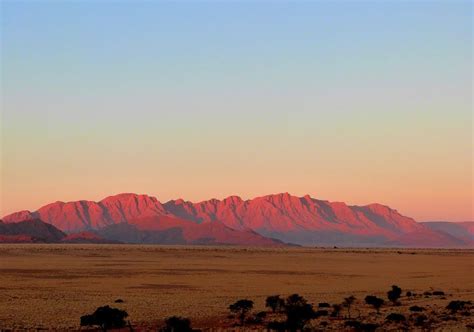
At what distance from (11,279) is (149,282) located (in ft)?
40.1

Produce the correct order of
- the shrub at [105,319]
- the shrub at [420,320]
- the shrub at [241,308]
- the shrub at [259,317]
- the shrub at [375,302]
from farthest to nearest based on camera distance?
the shrub at [375,302] → the shrub at [241,308] → the shrub at [259,317] → the shrub at [420,320] → the shrub at [105,319]

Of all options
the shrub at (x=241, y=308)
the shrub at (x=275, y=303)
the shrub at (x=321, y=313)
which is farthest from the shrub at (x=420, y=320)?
the shrub at (x=241, y=308)

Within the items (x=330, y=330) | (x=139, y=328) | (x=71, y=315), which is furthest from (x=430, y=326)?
(x=71, y=315)

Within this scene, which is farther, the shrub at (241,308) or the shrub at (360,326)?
the shrub at (241,308)

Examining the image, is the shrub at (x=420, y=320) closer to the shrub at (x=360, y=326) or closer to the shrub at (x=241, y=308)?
the shrub at (x=360, y=326)

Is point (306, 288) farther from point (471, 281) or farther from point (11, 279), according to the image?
point (11, 279)

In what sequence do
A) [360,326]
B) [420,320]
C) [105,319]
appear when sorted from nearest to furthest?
1. [360,326]
2. [105,319]
3. [420,320]

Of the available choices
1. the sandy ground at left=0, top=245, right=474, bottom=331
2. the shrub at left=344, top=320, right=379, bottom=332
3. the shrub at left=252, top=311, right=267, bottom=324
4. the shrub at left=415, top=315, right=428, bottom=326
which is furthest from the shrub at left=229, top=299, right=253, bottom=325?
the shrub at left=415, top=315, right=428, bottom=326

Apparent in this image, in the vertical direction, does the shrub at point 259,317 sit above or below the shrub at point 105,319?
below

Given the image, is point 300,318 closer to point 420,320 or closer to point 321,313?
point 420,320

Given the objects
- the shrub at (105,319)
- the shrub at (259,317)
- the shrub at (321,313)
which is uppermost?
the shrub at (105,319)

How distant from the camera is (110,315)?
92.4ft

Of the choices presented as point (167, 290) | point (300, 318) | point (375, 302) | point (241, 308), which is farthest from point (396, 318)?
point (167, 290)

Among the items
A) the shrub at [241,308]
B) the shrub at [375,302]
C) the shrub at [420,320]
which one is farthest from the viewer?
the shrub at [375,302]
